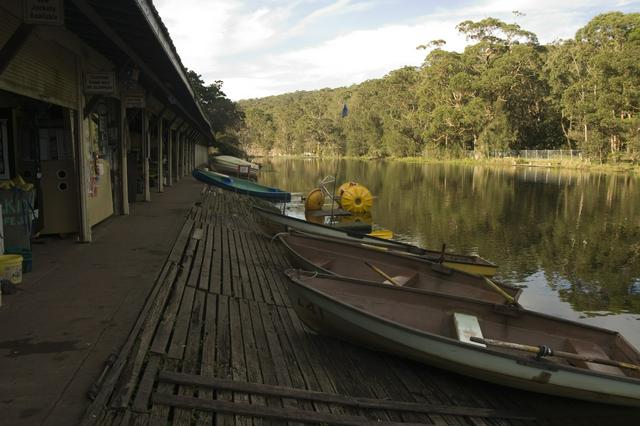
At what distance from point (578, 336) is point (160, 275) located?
17.1 ft

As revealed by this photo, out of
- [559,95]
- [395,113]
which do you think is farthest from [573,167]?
[395,113]

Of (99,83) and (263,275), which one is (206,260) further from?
(99,83)

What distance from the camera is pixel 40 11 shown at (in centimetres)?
532

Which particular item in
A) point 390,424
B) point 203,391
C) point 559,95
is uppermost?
point 559,95

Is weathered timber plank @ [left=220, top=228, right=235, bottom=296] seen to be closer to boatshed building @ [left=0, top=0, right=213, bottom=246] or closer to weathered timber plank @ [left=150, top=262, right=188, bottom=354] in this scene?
weathered timber plank @ [left=150, top=262, right=188, bottom=354]

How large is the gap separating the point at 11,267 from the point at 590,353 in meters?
6.65

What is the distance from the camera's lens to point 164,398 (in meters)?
3.87

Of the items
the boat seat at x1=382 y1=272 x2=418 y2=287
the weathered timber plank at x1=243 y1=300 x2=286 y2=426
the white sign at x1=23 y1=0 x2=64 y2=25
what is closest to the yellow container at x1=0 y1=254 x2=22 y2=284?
the white sign at x1=23 y1=0 x2=64 y2=25

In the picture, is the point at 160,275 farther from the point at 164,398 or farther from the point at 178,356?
the point at 164,398

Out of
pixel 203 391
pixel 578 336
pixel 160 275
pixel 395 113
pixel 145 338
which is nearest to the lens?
pixel 203 391

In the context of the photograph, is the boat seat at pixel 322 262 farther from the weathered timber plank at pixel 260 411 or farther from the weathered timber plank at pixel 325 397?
the weathered timber plank at pixel 260 411

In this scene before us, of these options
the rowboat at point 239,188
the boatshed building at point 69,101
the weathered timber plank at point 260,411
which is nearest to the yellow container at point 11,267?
the boatshed building at point 69,101

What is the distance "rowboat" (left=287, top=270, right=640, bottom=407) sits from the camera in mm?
5234

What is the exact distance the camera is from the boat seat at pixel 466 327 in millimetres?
5969
